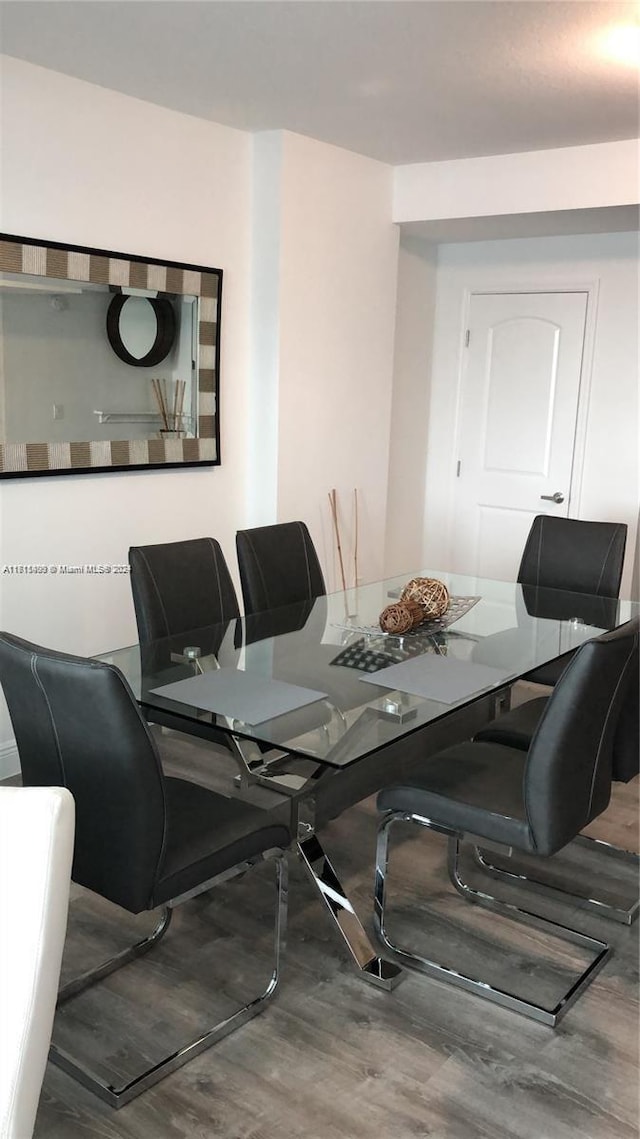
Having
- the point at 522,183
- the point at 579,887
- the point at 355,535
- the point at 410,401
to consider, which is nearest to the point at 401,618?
the point at 579,887

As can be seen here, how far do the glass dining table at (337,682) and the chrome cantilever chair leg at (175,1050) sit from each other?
0.55 ft

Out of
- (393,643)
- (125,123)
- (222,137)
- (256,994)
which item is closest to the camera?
(256,994)

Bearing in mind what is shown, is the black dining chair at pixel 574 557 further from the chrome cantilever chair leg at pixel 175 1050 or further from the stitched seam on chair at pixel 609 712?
the chrome cantilever chair leg at pixel 175 1050

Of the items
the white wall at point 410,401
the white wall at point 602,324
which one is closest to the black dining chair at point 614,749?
the white wall at point 602,324

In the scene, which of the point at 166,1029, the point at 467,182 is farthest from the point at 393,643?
the point at 467,182

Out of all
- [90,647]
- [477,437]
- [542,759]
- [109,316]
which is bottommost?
[90,647]

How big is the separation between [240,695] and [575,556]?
6.83 ft

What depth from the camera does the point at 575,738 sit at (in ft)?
7.43

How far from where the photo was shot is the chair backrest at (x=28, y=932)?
1367 mm

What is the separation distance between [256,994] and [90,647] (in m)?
1.88

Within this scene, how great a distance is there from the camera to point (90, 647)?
13.0 feet

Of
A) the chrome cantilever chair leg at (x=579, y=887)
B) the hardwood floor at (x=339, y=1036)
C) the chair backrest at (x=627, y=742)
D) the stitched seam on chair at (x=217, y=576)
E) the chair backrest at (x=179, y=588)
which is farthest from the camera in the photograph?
the stitched seam on chair at (x=217, y=576)

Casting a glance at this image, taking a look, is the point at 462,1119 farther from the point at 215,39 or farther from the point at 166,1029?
the point at 215,39

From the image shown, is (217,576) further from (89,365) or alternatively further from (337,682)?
(89,365)
